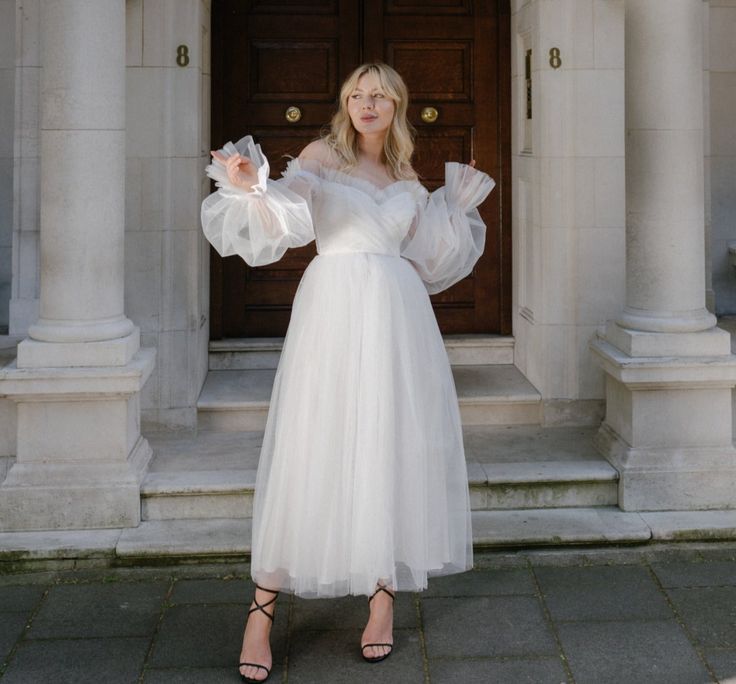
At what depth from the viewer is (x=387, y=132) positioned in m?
4.45

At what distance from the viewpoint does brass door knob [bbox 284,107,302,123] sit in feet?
23.5

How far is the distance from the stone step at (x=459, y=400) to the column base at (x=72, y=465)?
1.12 metres

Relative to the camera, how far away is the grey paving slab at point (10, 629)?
443 centimetres

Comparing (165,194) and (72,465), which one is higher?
(165,194)

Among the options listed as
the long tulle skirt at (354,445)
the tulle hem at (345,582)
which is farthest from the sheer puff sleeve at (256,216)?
the tulle hem at (345,582)

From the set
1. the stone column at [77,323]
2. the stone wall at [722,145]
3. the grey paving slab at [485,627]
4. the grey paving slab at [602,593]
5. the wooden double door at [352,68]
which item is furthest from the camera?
the stone wall at [722,145]

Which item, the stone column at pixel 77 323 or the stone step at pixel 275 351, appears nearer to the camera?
the stone column at pixel 77 323

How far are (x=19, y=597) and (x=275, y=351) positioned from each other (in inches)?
105

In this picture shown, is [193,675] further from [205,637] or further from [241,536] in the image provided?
[241,536]

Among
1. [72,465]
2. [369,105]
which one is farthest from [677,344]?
[72,465]

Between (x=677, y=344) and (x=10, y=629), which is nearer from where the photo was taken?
(x=10, y=629)

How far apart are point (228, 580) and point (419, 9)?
3.84 m

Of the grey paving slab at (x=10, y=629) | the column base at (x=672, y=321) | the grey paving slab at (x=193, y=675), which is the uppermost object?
the column base at (x=672, y=321)

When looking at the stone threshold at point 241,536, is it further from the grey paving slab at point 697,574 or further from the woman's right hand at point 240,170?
the woman's right hand at point 240,170
